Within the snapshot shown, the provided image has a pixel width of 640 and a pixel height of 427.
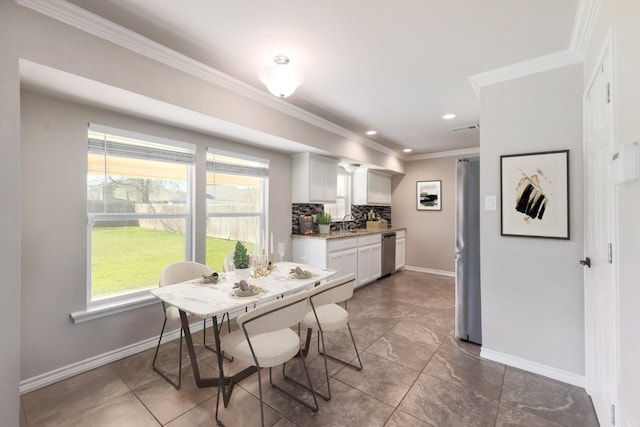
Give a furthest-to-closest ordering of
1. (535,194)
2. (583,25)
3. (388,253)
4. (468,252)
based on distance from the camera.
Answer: (388,253) < (468,252) < (535,194) < (583,25)

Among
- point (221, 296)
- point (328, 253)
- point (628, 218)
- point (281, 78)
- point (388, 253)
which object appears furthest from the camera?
point (388, 253)

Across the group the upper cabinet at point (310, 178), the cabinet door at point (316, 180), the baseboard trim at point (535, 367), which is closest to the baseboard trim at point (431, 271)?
the upper cabinet at point (310, 178)

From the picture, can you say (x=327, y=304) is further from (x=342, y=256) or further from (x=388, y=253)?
(x=388, y=253)

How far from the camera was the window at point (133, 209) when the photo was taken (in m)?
2.41

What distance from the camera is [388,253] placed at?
5.39 m

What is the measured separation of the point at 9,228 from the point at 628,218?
120 inches

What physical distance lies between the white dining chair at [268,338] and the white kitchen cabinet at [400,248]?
4.26m

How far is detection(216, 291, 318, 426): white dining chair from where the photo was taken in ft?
5.17

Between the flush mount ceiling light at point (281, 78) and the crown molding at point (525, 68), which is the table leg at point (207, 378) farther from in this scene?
the crown molding at point (525, 68)

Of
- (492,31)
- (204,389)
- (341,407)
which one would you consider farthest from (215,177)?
(492,31)

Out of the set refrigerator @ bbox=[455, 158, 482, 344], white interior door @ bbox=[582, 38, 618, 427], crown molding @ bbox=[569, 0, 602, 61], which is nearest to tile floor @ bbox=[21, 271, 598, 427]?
refrigerator @ bbox=[455, 158, 482, 344]

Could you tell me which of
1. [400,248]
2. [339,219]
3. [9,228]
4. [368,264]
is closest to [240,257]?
[9,228]

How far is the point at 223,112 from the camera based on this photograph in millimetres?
2613

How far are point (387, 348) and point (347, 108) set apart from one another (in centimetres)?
275
